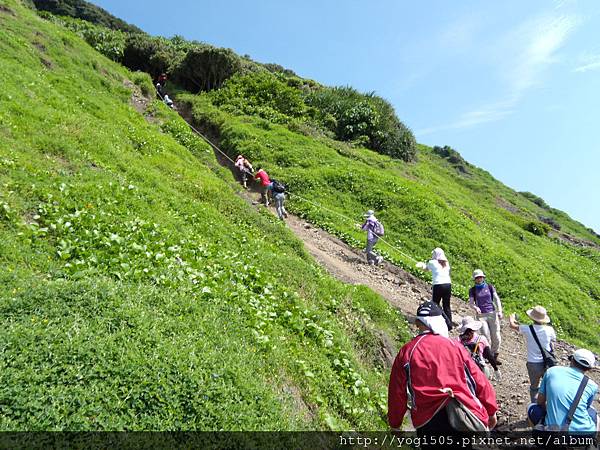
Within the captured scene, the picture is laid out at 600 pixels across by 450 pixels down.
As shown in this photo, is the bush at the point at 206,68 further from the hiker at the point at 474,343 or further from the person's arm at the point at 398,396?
the person's arm at the point at 398,396

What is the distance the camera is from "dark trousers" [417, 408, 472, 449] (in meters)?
4.43

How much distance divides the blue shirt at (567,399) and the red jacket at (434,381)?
4.33ft

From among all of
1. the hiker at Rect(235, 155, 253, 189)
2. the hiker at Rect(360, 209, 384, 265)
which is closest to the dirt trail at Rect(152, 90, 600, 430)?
the hiker at Rect(360, 209, 384, 265)

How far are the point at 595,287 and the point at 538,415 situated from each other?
24.6 metres

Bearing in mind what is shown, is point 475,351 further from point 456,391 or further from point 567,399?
point 456,391

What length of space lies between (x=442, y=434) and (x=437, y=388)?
0.50 meters

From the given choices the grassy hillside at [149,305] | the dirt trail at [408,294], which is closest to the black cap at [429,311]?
the grassy hillside at [149,305]

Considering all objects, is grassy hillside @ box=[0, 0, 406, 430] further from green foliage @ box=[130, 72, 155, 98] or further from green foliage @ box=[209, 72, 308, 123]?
green foliage @ box=[209, 72, 308, 123]

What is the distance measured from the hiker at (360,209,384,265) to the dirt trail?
0.35 m

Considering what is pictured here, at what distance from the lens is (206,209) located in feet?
42.2

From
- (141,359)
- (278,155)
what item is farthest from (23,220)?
(278,155)

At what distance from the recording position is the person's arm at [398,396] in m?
4.70

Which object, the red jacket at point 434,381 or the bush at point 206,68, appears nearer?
the red jacket at point 434,381

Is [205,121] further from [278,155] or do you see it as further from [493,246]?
[493,246]
